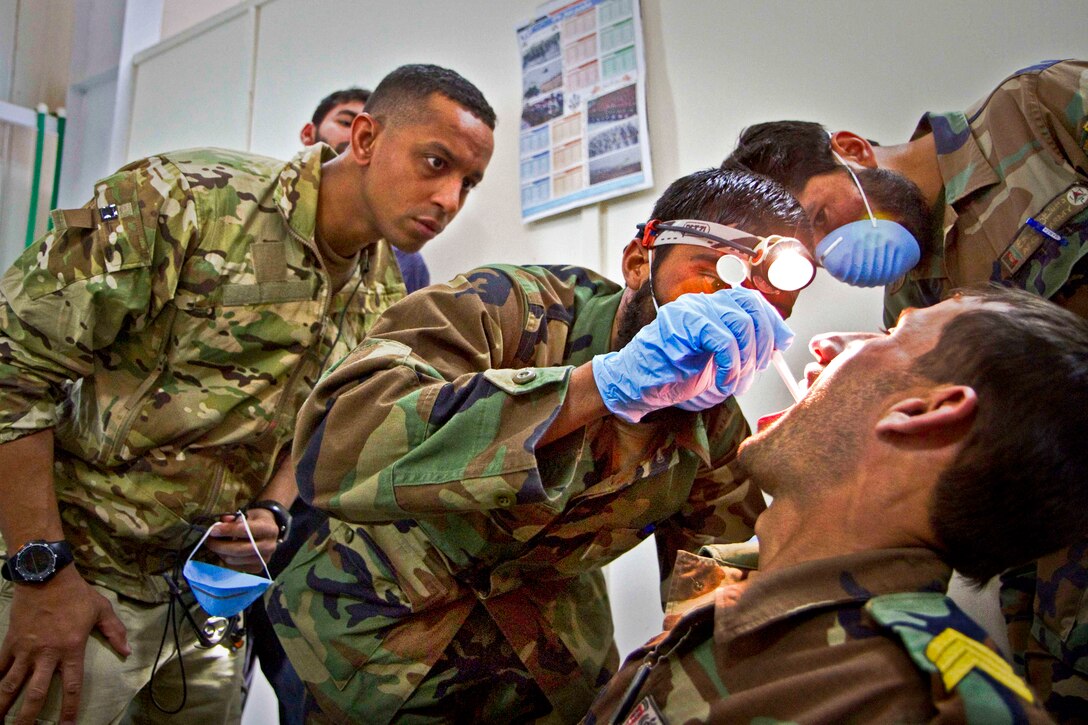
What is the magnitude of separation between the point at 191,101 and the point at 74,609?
265cm

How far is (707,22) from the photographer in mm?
2266

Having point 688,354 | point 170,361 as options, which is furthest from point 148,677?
point 688,354

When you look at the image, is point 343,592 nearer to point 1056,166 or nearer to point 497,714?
point 497,714

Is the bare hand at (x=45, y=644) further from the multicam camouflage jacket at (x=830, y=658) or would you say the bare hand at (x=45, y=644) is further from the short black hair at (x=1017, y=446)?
the short black hair at (x=1017, y=446)

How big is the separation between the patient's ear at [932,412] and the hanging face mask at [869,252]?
0.52 metres

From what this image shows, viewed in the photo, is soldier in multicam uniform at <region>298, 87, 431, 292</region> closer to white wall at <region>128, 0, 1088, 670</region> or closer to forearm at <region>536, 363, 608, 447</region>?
white wall at <region>128, 0, 1088, 670</region>

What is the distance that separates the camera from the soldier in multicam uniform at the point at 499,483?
1.25 metres

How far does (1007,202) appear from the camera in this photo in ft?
5.24

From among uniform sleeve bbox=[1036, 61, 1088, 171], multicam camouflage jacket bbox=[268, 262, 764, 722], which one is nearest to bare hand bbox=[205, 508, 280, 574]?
multicam camouflage jacket bbox=[268, 262, 764, 722]

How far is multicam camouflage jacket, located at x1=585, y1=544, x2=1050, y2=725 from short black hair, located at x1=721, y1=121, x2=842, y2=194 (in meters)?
0.93

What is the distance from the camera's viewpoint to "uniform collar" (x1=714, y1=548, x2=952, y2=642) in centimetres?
106

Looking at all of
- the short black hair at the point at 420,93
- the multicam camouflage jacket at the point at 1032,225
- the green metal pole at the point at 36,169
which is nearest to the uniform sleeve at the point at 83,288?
the short black hair at the point at 420,93

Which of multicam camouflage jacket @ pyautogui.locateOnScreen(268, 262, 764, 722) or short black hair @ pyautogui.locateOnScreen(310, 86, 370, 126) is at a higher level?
short black hair @ pyautogui.locateOnScreen(310, 86, 370, 126)

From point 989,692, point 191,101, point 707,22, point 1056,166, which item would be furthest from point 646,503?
point 191,101
